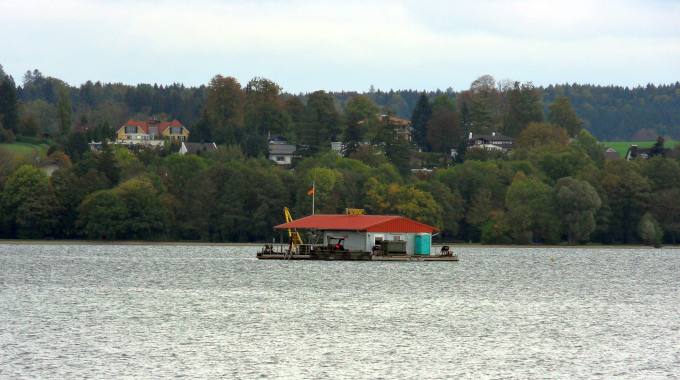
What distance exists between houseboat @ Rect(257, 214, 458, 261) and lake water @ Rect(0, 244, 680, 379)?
286cm

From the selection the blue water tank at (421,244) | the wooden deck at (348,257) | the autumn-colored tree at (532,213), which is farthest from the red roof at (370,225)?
the autumn-colored tree at (532,213)

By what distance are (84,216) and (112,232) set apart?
4.03 m

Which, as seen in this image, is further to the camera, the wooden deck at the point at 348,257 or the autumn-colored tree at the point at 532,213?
the autumn-colored tree at the point at 532,213

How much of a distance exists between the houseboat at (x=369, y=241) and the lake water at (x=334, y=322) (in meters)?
2.86

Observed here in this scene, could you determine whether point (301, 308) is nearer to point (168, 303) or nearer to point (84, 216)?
point (168, 303)

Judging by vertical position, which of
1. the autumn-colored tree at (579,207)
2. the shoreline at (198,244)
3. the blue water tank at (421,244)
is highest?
the autumn-colored tree at (579,207)

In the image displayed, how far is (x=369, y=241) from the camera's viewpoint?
4390 inches

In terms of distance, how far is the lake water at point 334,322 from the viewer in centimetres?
4581

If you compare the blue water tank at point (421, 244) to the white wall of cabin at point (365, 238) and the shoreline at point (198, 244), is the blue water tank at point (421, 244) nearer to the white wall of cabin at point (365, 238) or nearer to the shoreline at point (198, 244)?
the white wall of cabin at point (365, 238)

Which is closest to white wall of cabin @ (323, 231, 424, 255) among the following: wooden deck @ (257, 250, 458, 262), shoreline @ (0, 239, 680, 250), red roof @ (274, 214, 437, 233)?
red roof @ (274, 214, 437, 233)

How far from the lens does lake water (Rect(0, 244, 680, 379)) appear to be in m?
45.8

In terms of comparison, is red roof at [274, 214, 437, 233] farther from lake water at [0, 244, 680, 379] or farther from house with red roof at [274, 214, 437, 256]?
lake water at [0, 244, 680, 379]

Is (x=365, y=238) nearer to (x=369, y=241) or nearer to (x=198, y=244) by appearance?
(x=369, y=241)

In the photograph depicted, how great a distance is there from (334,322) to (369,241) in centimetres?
5145
